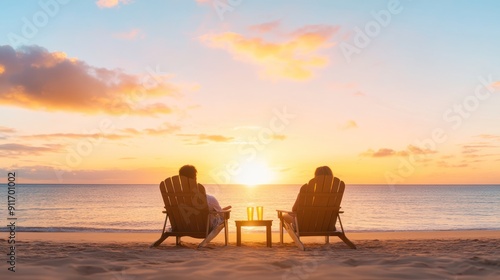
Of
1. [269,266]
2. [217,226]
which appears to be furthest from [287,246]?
[269,266]

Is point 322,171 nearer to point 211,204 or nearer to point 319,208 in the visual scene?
point 319,208

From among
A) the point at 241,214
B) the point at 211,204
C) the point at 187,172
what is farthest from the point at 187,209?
the point at 241,214

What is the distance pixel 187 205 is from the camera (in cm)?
754

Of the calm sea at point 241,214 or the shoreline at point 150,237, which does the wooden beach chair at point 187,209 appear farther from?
the calm sea at point 241,214

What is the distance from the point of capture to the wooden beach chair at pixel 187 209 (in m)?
7.50

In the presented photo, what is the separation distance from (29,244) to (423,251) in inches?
239

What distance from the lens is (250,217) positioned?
767cm

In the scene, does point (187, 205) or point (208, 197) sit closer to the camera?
point (187, 205)

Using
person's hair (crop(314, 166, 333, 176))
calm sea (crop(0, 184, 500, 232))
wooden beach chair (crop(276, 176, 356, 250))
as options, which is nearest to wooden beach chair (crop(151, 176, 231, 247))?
wooden beach chair (crop(276, 176, 356, 250))

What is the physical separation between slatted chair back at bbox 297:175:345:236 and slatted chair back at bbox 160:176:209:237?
147 cm

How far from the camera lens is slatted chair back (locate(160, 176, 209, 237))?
7512 mm

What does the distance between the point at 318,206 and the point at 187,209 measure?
200 centimetres

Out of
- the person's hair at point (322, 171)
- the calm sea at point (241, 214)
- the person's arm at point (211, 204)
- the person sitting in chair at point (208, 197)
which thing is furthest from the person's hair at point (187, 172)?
the calm sea at point (241, 214)

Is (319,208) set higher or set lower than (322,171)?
lower
